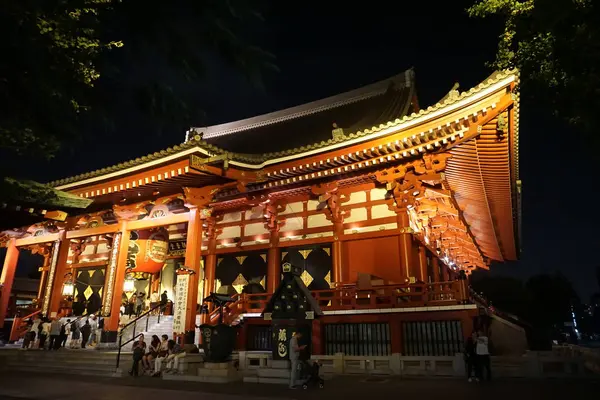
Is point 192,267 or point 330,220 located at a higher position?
point 330,220

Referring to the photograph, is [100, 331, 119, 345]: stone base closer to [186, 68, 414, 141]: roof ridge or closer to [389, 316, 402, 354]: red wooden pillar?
[389, 316, 402, 354]: red wooden pillar

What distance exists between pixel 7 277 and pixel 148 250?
288 inches

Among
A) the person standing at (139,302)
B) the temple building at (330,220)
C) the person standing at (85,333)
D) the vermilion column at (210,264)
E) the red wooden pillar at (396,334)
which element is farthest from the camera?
the person standing at (139,302)

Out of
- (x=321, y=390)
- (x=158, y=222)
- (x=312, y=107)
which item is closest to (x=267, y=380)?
(x=321, y=390)

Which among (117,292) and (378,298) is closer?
(378,298)

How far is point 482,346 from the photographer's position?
991 cm

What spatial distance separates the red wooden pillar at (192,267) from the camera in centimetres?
1361

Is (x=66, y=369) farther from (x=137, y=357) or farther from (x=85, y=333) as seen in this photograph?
(x=137, y=357)

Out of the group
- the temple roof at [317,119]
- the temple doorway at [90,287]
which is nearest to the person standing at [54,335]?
the temple doorway at [90,287]

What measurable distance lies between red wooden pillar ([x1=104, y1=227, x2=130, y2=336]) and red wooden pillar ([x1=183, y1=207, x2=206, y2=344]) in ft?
12.3

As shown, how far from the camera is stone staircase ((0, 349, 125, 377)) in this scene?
42.3 feet

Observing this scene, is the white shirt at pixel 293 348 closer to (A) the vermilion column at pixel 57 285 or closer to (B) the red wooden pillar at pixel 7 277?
(A) the vermilion column at pixel 57 285

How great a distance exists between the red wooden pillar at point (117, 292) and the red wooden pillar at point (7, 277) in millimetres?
7415

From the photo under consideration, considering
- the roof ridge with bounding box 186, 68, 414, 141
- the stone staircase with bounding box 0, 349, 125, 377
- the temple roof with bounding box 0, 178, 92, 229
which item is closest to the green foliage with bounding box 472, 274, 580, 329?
the roof ridge with bounding box 186, 68, 414, 141
